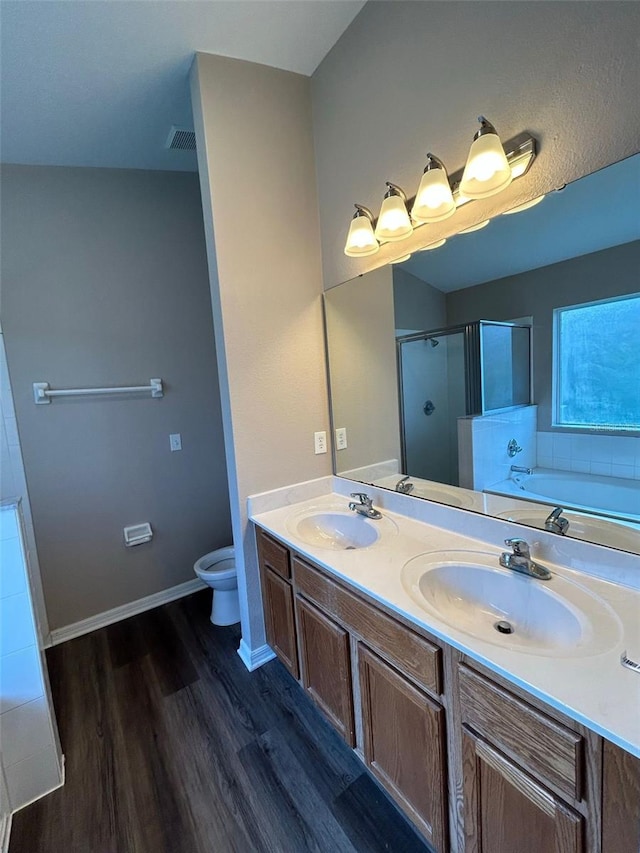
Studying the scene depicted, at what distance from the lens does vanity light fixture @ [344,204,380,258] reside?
162cm

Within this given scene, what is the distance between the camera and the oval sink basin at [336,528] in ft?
5.51

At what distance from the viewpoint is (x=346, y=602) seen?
130 centimetres

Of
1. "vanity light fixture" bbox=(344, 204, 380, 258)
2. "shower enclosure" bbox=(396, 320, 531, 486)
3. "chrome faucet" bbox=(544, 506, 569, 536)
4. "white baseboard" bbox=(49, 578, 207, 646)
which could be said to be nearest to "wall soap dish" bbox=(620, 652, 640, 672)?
"chrome faucet" bbox=(544, 506, 569, 536)

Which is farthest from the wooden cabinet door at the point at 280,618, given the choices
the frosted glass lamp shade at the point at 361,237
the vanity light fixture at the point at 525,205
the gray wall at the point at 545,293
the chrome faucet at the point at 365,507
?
the vanity light fixture at the point at 525,205

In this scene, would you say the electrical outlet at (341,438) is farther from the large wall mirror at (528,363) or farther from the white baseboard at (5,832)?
the white baseboard at (5,832)

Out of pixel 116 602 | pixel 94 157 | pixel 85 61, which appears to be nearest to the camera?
pixel 85 61

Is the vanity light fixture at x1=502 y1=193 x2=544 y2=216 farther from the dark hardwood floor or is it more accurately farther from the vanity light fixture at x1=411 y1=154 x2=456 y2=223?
the dark hardwood floor

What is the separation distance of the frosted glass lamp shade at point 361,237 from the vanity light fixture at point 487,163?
486 millimetres

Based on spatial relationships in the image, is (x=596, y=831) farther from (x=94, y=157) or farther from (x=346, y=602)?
(x=94, y=157)

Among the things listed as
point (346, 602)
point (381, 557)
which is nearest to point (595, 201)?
point (381, 557)

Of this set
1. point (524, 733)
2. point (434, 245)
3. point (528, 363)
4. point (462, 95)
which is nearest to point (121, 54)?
point (462, 95)

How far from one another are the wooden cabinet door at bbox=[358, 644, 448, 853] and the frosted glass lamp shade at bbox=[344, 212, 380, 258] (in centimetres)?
153

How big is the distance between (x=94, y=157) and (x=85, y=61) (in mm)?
703

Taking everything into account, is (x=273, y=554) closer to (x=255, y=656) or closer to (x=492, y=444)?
(x=255, y=656)
